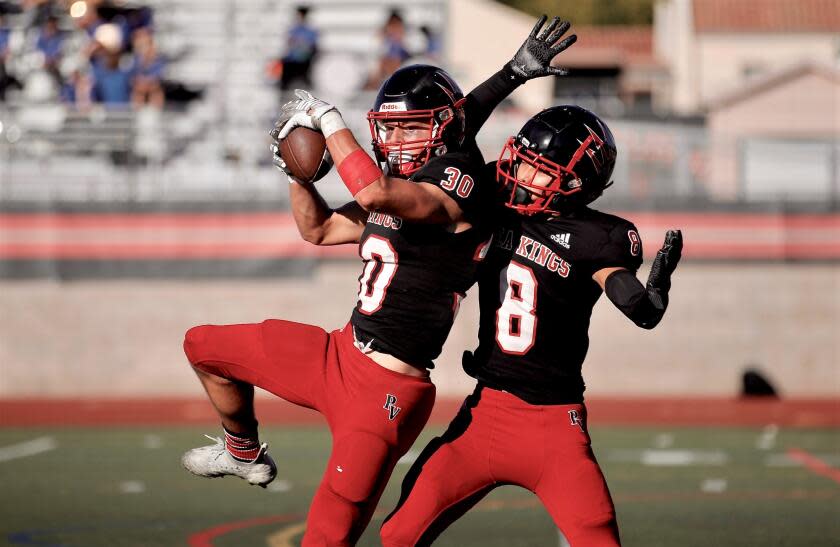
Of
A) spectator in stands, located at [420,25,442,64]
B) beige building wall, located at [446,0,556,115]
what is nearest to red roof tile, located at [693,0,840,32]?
beige building wall, located at [446,0,556,115]

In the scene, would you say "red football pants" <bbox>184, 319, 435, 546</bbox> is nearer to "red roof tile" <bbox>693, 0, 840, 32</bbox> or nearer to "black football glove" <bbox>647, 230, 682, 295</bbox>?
"black football glove" <bbox>647, 230, 682, 295</bbox>

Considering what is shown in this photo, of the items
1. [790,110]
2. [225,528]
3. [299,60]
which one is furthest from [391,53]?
[790,110]

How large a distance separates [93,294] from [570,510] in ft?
28.6

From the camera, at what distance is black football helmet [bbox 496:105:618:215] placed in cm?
460

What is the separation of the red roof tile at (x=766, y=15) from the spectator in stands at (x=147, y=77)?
1072 inches

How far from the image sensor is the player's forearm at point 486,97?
486 centimetres

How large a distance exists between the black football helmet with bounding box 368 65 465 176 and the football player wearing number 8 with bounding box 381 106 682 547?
24 cm

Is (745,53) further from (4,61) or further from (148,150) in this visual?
(148,150)

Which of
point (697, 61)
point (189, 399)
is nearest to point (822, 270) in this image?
point (189, 399)

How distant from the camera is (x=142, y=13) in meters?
15.9

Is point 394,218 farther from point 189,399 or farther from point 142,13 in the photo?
point 142,13

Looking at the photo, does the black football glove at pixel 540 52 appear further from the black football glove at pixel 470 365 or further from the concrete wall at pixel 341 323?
the concrete wall at pixel 341 323

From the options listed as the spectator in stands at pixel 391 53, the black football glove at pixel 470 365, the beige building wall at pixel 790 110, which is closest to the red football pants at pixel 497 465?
the black football glove at pixel 470 365

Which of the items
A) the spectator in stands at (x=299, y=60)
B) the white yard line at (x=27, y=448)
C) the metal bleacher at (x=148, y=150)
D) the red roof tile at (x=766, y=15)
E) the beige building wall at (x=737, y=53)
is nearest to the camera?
the white yard line at (x=27, y=448)
